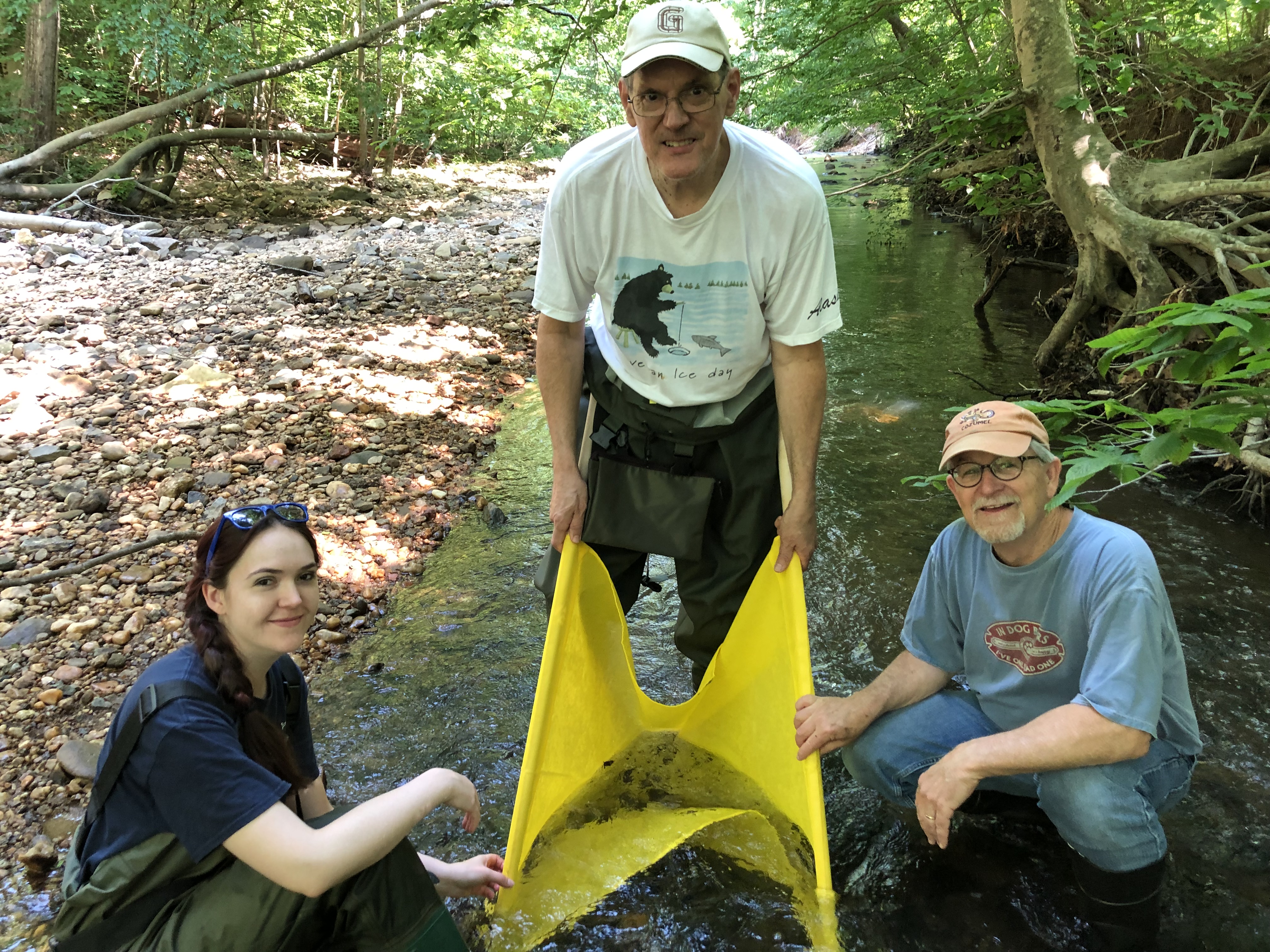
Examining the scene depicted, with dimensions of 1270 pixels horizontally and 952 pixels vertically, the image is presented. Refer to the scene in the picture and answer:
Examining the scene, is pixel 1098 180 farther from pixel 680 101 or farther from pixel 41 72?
pixel 41 72

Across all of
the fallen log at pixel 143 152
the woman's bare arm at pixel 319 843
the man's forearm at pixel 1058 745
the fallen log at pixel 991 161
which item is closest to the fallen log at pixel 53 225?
the fallen log at pixel 143 152

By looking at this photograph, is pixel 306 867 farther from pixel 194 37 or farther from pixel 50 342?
pixel 194 37

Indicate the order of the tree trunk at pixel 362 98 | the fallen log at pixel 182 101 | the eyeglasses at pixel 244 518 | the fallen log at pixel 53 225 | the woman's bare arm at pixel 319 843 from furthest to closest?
the tree trunk at pixel 362 98 < the fallen log at pixel 182 101 < the fallen log at pixel 53 225 < the eyeglasses at pixel 244 518 < the woman's bare arm at pixel 319 843

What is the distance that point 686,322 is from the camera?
1995mm

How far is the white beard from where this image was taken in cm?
175

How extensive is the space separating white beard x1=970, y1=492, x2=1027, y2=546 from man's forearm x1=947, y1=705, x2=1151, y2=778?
341 millimetres

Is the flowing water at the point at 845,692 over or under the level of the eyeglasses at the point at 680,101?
under

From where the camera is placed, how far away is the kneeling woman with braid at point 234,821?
133 centimetres

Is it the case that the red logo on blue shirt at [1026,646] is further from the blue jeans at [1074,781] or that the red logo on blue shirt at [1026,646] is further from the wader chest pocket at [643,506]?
the wader chest pocket at [643,506]

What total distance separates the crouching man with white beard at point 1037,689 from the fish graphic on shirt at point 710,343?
53 centimetres

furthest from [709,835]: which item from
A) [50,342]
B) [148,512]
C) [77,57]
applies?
[77,57]

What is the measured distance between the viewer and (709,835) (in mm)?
2129

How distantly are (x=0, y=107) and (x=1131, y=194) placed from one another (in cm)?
996

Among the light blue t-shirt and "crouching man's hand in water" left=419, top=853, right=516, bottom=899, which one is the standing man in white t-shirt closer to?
the light blue t-shirt
